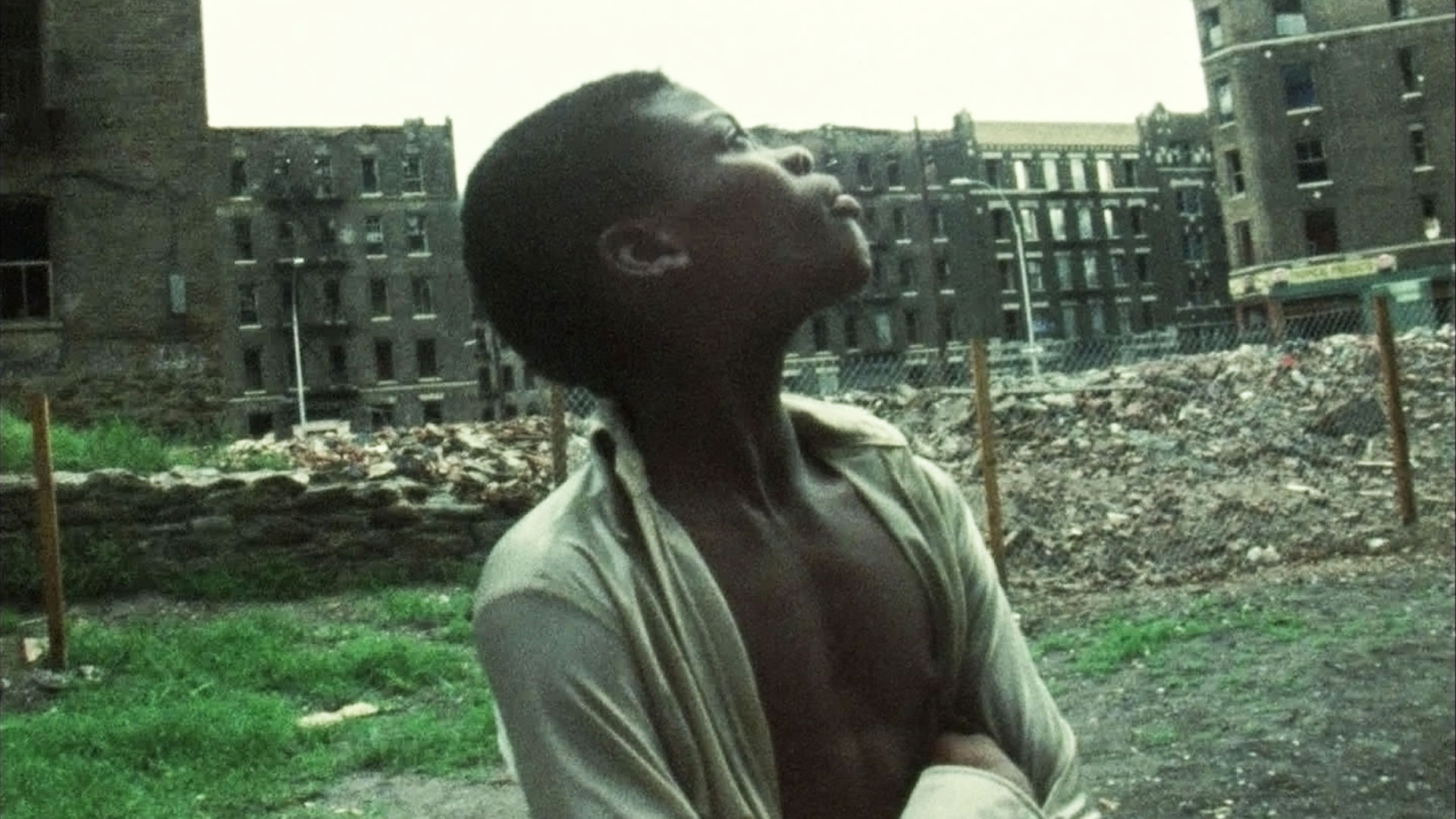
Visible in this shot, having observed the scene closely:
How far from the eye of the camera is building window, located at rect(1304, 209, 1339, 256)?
1353cm

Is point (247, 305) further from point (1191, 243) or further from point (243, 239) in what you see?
point (1191, 243)

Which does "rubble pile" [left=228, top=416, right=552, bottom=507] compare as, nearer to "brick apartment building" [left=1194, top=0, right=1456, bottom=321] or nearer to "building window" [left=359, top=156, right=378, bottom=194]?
"brick apartment building" [left=1194, top=0, right=1456, bottom=321]

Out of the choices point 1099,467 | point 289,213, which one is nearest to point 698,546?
point 1099,467

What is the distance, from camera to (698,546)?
102cm

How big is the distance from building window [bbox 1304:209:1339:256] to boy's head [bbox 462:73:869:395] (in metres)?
13.3

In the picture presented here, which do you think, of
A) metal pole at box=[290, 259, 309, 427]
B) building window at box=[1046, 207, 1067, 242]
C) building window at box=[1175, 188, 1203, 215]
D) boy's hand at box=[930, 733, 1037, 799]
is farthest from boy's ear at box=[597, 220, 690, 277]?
building window at box=[1046, 207, 1067, 242]

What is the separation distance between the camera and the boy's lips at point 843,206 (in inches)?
41.3

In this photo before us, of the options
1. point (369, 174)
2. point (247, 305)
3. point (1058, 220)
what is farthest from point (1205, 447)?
point (1058, 220)

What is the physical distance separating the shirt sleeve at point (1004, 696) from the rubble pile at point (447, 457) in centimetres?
631

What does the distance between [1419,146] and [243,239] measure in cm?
1633

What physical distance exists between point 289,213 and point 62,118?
35.1 feet

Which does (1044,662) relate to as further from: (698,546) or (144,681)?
(698,546)

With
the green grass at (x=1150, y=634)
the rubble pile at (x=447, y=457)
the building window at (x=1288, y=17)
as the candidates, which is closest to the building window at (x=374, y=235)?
the rubble pile at (x=447, y=457)

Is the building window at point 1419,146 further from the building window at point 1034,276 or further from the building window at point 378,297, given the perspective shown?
the building window at point 1034,276
